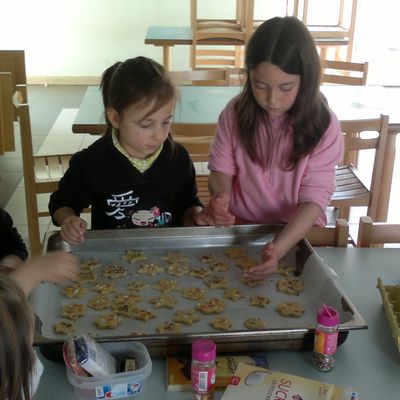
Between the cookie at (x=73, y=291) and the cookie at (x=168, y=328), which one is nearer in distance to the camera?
the cookie at (x=168, y=328)

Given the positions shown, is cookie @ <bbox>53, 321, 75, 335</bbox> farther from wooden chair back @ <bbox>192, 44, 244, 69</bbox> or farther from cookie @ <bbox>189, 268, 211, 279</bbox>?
wooden chair back @ <bbox>192, 44, 244, 69</bbox>

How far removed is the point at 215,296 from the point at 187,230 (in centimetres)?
23

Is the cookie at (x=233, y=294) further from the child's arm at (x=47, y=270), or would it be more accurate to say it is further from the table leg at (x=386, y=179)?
the table leg at (x=386, y=179)

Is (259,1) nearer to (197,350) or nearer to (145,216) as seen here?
(145,216)

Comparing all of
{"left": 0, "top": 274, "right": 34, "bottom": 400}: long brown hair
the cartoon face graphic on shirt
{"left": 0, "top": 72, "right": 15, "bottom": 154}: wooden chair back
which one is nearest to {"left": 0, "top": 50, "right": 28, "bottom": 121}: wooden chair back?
{"left": 0, "top": 72, "right": 15, "bottom": 154}: wooden chair back

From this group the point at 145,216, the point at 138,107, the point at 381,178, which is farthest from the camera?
the point at 381,178

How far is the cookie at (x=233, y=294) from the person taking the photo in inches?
43.8

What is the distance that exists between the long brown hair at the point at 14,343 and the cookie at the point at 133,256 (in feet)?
1.88

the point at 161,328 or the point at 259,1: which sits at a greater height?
the point at 259,1

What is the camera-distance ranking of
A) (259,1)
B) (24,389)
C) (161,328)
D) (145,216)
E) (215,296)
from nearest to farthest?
(24,389), (161,328), (215,296), (145,216), (259,1)

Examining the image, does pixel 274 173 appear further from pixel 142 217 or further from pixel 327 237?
pixel 142 217

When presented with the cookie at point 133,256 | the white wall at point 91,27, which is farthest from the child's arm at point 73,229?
the white wall at point 91,27

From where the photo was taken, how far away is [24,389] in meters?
0.67

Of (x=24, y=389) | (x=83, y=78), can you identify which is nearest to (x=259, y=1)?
(x=83, y=78)
